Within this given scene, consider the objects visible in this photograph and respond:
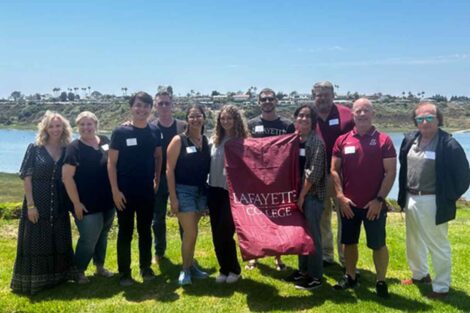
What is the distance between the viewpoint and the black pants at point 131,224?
592 centimetres

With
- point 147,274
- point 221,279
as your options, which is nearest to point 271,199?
point 221,279

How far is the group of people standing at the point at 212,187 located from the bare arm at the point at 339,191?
13mm

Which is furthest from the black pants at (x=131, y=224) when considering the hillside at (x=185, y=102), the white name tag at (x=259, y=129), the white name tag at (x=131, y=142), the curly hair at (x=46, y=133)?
the hillside at (x=185, y=102)

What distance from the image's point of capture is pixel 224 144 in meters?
5.81

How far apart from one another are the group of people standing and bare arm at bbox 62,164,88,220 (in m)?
0.01

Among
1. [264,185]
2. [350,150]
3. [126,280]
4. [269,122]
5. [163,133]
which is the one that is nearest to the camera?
[350,150]

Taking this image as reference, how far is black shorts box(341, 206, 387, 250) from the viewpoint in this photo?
5.41 metres

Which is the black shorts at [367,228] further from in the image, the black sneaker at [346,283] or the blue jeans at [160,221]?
the blue jeans at [160,221]

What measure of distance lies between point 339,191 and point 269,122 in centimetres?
151

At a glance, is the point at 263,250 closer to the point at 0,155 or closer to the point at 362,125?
the point at 362,125

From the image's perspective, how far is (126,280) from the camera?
6141mm

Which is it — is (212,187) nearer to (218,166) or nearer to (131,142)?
(218,166)

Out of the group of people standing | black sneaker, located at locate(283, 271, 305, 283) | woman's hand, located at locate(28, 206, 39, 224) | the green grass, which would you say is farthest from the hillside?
woman's hand, located at locate(28, 206, 39, 224)

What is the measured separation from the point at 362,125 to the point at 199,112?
6.78 feet
